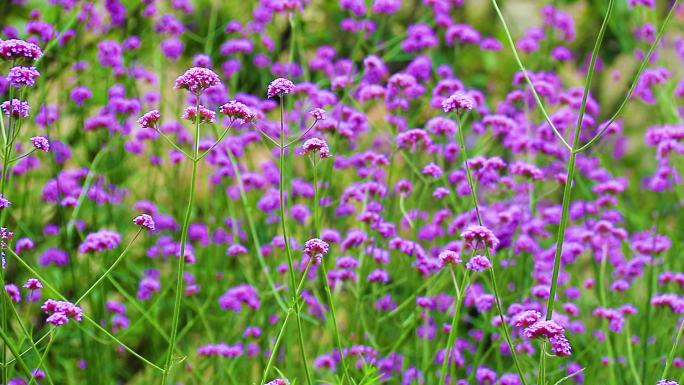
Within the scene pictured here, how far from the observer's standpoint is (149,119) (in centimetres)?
176

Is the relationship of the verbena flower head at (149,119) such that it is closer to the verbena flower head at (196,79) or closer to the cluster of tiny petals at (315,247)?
the verbena flower head at (196,79)

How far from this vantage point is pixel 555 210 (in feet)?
10.3

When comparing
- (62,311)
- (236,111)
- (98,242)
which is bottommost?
(62,311)

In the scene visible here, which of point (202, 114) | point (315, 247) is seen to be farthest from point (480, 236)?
point (202, 114)

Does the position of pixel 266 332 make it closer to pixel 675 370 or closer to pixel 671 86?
pixel 675 370

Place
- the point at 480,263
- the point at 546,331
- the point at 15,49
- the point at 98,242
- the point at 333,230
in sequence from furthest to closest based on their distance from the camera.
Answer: the point at 333,230 → the point at 98,242 → the point at 480,263 → the point at 15,49 → the point at 546,331

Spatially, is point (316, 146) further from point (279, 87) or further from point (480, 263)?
point (480, 263)

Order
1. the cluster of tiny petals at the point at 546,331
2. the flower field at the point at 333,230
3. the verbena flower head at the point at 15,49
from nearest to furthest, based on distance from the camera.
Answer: the cluster of tiny petals at the point at 546,331 < the verbena flower head at the point at 15,49 < the flower field at the point at 333,230

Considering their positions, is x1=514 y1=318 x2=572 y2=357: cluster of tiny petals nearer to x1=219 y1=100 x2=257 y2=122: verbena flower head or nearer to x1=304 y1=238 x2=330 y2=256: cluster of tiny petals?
x1=304 y1=238 x2=330 y2=256: cluster of tiny petals

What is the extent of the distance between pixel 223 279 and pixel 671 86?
6.18 feet

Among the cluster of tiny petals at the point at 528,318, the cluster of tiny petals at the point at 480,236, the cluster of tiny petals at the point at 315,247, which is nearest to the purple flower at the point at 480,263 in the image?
the cluster of tiny petals at the point at 480,236

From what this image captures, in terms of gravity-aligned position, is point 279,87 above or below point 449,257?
above

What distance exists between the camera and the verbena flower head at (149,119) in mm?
1751

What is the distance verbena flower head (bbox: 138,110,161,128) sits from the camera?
1751mm
